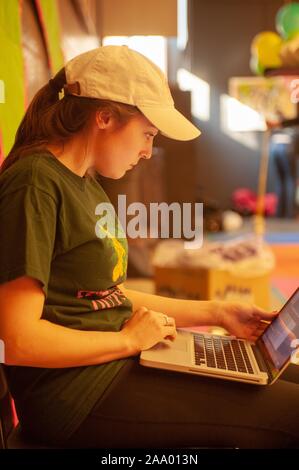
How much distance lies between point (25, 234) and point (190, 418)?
37 centimetres

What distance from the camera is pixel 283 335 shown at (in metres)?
0.90

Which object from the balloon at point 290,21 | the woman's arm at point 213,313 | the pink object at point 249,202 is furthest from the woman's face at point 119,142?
the pink object at point 249,202

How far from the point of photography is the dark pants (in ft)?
2.68

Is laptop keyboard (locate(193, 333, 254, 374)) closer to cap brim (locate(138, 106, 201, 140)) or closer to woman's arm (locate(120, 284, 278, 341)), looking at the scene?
woman's arm (locate(120, 284, 278, 341))

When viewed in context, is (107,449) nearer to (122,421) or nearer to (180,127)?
(122,421)

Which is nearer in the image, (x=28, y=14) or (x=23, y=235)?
(x=23, y=235)

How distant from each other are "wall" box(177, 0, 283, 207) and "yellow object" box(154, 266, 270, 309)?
16.7ft

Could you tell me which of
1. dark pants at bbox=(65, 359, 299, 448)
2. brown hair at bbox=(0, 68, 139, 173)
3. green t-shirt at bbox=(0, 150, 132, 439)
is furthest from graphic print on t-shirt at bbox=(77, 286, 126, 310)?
brown hair at bbox=(0, 68, 139, 173)

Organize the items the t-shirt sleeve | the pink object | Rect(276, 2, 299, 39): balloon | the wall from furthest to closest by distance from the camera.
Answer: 1. the wall
2. the pink object
3. Rect(276, 2, 299, 39): balloon
4. the t-shirt sleeve

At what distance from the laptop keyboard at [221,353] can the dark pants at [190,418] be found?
4cm

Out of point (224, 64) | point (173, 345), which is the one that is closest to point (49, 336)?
point (173, 345)
